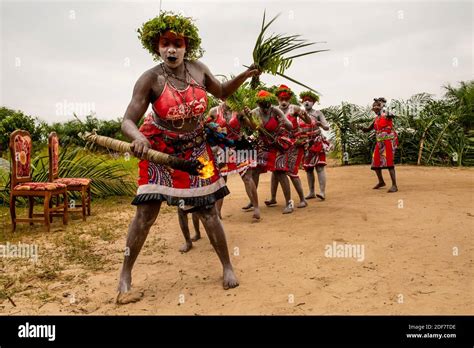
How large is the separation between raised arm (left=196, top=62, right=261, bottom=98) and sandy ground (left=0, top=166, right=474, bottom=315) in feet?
4.79

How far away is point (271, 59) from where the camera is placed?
3346mm

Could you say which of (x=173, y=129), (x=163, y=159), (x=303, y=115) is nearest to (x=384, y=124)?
(x=303, y=115)

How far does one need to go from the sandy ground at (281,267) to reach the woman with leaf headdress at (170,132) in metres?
0.29

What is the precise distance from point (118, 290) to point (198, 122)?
1330 mm

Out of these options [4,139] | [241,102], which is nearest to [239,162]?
[241,102]

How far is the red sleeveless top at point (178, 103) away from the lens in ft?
9.80

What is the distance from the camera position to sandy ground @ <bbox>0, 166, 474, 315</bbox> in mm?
2766

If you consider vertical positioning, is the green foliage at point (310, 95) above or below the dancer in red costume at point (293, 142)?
above

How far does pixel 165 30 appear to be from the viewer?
3.05 metres

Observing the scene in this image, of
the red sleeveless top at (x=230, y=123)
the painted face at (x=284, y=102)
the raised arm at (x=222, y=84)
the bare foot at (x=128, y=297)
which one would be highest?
the painted face at (x=284, y=102)

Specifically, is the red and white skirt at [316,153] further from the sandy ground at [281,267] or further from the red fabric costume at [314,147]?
the sandy ground at [281,267]

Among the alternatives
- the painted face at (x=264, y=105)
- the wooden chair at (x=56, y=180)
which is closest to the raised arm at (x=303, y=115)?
the painted face at (x=264, y=105)

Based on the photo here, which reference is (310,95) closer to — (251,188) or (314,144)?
(314,144)
